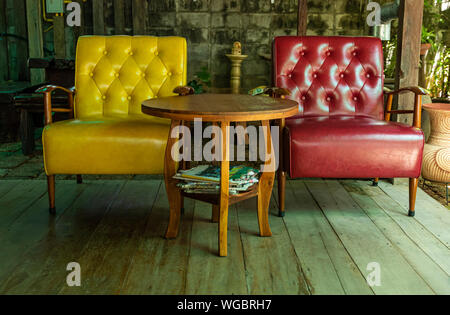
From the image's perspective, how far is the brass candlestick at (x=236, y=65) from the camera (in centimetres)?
636

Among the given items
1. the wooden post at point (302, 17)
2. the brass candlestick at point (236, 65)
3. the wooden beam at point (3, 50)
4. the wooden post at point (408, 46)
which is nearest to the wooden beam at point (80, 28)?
the wooden beam at point (3, 50)

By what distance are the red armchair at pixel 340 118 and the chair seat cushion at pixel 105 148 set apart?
713 millimetres

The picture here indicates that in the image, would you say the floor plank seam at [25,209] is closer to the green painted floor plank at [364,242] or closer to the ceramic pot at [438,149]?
the green painted floor plank at [364,242]

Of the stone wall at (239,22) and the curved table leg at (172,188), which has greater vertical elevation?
the stone wall at (239,22)

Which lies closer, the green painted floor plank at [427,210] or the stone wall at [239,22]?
the green painted floor plank at [427,210]

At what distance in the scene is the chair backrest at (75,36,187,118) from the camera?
292cm

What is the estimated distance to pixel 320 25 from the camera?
6578 mm

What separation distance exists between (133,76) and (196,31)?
3819 mm

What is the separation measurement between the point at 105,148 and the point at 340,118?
1.41 m

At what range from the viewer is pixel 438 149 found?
307cm

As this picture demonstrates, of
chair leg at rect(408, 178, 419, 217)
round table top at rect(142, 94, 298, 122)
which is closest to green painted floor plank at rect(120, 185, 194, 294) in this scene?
round table top at rect(142, 94, 298, 122)

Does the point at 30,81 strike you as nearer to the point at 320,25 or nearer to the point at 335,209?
the point at 320,25
